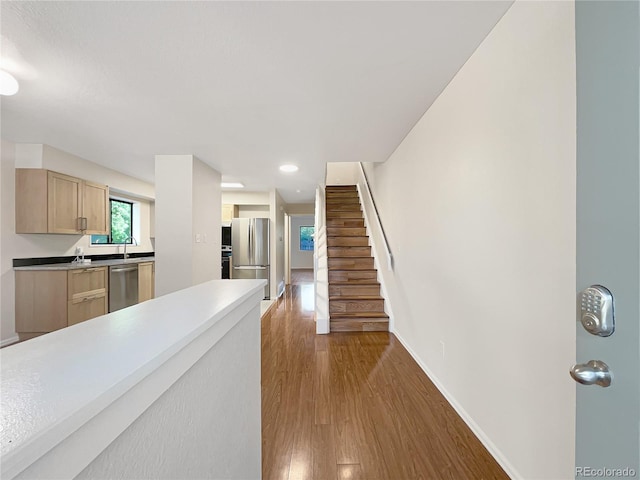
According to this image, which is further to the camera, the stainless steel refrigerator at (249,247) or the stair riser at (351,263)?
the stainless steel refrigerator at (249,247)

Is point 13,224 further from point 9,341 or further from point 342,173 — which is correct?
point 342,173

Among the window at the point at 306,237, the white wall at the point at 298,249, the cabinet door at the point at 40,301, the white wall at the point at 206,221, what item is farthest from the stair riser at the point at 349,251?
the window at the point at 306,237

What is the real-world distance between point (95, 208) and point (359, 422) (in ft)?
14.3

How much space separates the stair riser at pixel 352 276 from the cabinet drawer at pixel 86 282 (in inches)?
122

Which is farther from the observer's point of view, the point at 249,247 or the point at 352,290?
the point at 249,247

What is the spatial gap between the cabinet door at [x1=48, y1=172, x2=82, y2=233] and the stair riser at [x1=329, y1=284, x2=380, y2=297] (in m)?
3.49

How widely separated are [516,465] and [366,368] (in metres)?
1.39

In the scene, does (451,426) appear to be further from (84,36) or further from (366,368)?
(84,36)

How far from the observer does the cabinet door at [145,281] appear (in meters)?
4.64

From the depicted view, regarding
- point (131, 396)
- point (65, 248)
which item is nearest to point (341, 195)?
point (65, 248)

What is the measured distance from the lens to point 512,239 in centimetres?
140

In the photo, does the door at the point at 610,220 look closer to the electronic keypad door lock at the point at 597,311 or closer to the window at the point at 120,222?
the electronic keypad door lock at the point at 597,311

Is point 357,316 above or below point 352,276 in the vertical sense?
below

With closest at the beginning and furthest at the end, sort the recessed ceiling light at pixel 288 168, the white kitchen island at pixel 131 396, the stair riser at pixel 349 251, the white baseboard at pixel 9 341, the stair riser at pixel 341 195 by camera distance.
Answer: the white kitchen island at pixel 131 396 → the white baseboard at pixel 9 341 → the recessed ceiling light at pixel 288 168 → the stair riser at pixel 349 251 → the stair riser at pixel 341 195
